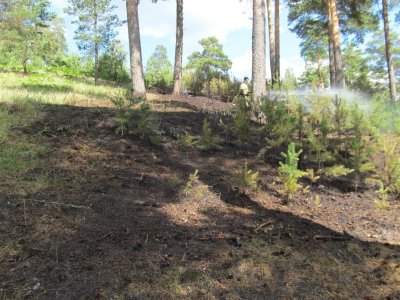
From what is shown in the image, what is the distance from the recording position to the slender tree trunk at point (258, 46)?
8.35 meters

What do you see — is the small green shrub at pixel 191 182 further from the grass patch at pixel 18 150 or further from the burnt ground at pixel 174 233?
the grass patch at pixel 18 150

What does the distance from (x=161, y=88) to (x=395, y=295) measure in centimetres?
1754

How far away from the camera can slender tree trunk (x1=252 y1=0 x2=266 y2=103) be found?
27.4 ft

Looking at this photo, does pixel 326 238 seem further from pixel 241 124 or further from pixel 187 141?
pixel 187 141

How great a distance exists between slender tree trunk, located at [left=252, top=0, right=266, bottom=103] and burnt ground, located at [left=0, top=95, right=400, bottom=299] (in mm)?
3545

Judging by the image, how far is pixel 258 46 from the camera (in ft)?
27.7

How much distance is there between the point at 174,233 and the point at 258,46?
21.1 feet

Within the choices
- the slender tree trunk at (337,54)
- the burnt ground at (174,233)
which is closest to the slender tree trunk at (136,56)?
the burnt ground at (174,233)

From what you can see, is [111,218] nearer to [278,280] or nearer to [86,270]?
[86,270]

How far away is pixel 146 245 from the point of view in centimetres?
296

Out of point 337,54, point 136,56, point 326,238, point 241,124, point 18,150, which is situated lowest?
point 326,238

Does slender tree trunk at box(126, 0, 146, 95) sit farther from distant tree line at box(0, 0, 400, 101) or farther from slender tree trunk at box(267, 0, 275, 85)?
slender tree trunk at box(267, 0, 275, 85)

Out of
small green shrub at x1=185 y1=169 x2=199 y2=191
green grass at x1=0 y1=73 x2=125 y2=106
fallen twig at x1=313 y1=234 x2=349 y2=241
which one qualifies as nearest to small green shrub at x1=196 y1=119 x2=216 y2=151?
small green shrub at x1=185 y1=169 x2=199 y2=191

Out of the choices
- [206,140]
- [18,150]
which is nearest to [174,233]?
[206,140]
